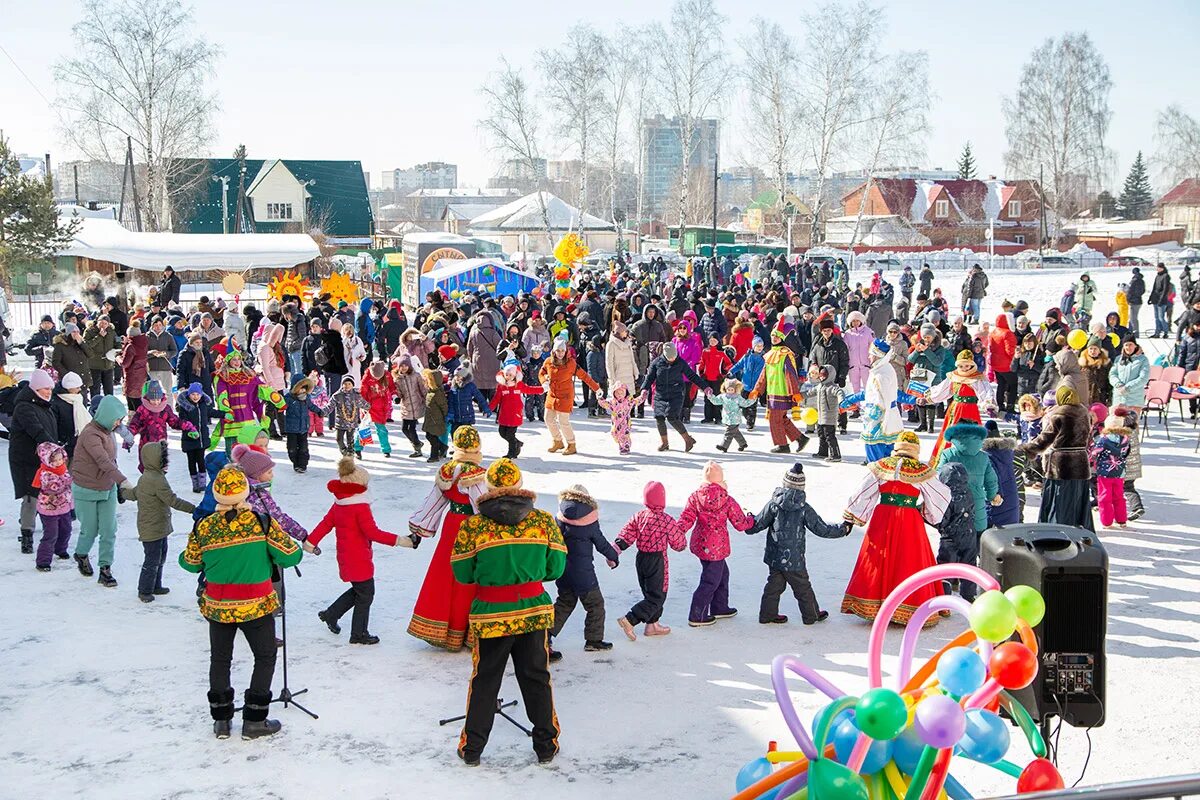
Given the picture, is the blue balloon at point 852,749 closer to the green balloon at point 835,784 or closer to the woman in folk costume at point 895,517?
the green balloon at point 835,784

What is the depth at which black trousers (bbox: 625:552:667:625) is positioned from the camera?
7.23m

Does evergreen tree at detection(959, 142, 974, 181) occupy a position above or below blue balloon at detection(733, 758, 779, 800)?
above

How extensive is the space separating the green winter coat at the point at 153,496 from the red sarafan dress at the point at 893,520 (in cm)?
438

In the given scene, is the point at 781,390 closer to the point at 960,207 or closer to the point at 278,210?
the point at 278,210

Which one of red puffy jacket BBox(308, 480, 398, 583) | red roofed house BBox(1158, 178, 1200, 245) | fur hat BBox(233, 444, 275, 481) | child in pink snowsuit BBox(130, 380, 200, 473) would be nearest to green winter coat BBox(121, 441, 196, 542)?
fur hat BBox(233, 444, 275, 481)

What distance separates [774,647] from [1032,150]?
46.3 meters

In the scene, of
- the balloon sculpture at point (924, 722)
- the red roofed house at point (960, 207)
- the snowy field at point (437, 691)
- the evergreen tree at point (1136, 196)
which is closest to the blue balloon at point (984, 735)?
the balloon sculpture at point (924, 722)

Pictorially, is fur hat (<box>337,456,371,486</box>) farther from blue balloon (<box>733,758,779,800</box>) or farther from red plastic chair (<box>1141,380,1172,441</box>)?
red plastic chair (<box>1141,380,1172,441</box>)

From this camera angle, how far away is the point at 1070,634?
5.05m

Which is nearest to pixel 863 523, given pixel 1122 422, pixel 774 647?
pixel 774 647

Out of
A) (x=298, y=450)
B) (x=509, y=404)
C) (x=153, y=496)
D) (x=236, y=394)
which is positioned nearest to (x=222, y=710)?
(x=153, y=496)

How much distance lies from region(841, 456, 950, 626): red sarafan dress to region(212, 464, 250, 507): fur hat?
372 cm

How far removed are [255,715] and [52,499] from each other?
354 centimetres

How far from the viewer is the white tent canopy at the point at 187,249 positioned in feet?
100
